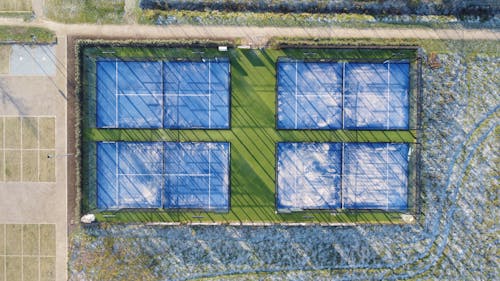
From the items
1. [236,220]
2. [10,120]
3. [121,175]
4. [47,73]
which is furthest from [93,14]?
[236,220]

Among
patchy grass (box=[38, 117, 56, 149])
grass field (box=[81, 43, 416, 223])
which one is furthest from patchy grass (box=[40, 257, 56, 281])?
patchy grass (box=[38, 117, 56, 149])

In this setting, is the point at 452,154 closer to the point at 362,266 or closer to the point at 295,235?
the point at 362,266

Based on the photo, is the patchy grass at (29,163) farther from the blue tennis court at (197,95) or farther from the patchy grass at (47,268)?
the blue tennis court at (197,95)

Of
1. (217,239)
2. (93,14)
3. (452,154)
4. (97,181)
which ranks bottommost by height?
(217,239)

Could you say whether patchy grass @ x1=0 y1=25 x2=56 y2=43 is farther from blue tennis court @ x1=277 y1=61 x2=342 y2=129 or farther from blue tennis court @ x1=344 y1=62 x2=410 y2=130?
blue tennis court @ x1=344 y1=62 x2=410 y2=130

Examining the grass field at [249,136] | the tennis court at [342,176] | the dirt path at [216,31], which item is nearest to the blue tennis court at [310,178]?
the tennis court at [342,176]

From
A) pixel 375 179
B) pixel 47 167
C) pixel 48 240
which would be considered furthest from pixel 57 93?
pixel 375 179
